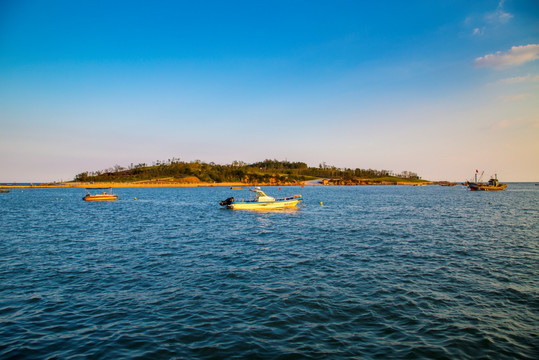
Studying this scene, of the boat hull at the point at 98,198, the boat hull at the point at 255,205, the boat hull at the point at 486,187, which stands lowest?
the boat hull at the point at 98,198

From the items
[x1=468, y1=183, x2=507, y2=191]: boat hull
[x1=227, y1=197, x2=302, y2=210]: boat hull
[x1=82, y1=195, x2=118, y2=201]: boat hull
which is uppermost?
[x1=468, y1=183, x2=507, y2=191]: boat hull

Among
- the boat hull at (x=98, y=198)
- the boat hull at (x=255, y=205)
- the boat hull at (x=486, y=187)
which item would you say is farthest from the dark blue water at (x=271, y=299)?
the boat hull at (x=486, y=187)

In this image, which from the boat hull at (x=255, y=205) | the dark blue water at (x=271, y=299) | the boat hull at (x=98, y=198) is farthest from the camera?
the boat hull at (x=98, y=198)

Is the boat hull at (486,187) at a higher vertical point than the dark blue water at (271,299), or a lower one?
higher

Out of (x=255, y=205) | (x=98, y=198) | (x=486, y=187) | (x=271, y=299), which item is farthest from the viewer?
(x=486, y=187)

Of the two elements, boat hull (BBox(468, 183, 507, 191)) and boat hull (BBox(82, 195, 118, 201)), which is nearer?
boat hull (BBox(82, 195, 118, 201))

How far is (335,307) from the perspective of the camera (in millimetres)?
14719

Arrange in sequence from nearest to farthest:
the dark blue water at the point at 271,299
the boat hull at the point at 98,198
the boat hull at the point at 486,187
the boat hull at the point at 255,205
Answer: the dark blue water at the point at 271,299, the boat hull at the point at 255,205, the boat hull at the point at 98,198, the boat hull at the point at 486,187

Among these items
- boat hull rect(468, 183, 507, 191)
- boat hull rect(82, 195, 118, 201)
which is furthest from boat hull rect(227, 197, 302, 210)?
boat hull rect(468, 183, 507, 191)

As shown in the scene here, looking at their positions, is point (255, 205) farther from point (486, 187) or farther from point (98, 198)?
point (486, 187)

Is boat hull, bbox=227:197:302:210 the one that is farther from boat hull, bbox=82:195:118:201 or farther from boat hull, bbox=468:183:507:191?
boat hull, bbox=468:183:507:191

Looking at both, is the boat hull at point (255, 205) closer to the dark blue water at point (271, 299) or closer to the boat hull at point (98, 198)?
the dark blue water at point (271, 299)

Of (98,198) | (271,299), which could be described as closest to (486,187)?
(98,198)

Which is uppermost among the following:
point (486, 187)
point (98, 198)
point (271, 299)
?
point (486, 187)
